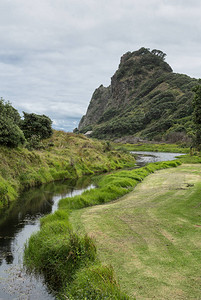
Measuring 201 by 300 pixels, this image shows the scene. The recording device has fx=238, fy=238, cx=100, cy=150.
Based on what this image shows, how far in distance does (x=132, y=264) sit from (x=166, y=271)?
4.07 feet

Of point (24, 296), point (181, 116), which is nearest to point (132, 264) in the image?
point (24, 296)

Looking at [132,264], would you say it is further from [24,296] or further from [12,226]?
[12,226]

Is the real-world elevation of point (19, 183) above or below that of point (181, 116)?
below

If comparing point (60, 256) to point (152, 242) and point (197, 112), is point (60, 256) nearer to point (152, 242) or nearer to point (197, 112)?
point (152, 242)

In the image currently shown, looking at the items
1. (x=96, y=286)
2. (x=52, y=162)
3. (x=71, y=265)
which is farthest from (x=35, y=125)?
(x=96, y=286)

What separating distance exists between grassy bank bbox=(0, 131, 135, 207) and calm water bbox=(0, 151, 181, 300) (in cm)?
162

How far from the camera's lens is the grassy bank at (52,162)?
2412 centimetres

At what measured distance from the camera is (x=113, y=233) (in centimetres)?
1196

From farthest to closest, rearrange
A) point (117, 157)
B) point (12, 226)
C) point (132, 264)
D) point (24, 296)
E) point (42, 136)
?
point (117, 157) < point (42, 136) < point (12, 226) < point (132, 264) < point (24, 296)

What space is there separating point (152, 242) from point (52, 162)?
1046 inches

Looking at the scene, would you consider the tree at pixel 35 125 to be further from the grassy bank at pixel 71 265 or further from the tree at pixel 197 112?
the grassy bank at pixel 71 265

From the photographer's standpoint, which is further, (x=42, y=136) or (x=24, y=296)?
(x=42, y=136)

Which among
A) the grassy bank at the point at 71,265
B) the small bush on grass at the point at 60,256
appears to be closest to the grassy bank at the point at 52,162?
the grassy bank at the point at 71,265

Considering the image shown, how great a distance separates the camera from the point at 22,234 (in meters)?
13.5
